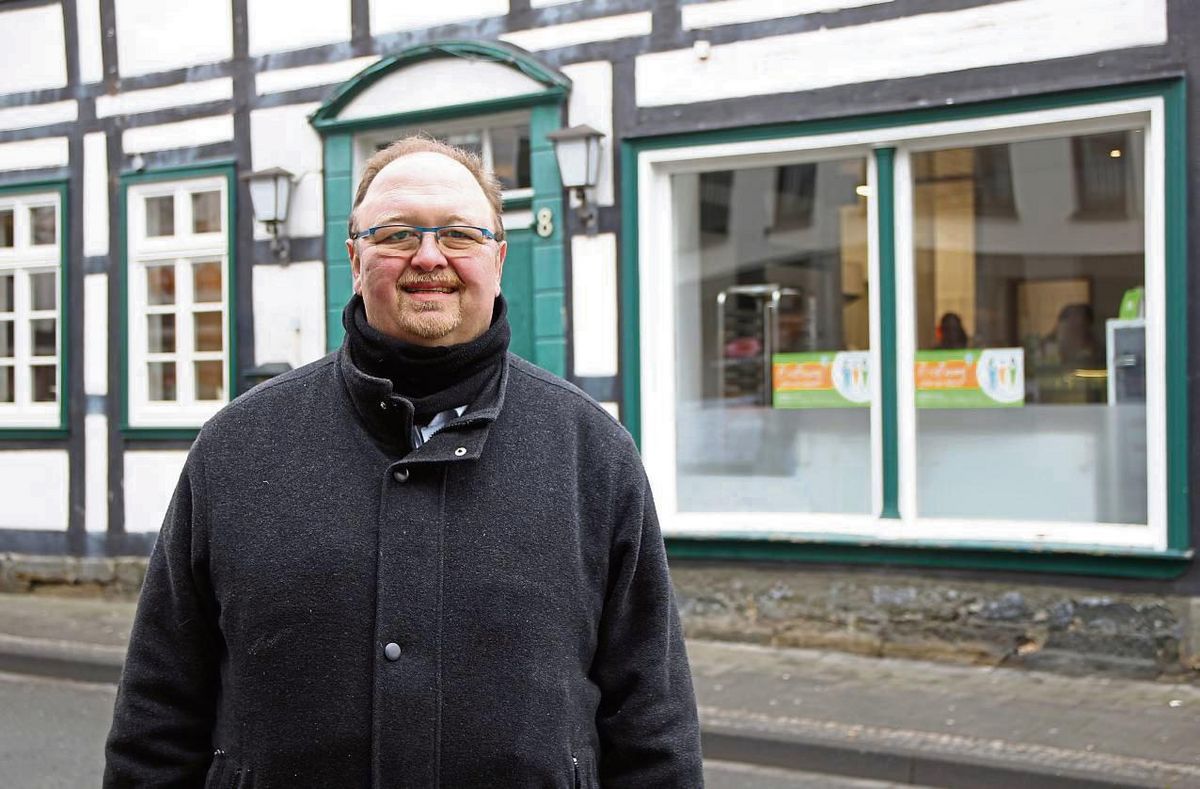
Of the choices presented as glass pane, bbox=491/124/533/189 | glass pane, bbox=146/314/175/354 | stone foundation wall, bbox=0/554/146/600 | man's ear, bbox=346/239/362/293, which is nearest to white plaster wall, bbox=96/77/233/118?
glass pane, bbox=146/314/175/354

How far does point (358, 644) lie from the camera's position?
2018mm

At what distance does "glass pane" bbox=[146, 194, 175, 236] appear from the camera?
10156 millimetres

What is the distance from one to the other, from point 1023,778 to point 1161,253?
113 inches

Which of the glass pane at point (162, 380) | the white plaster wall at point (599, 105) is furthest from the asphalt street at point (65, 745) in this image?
the white plaster wall at point (599, 105)

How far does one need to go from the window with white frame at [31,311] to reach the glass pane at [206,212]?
1312 millimetres

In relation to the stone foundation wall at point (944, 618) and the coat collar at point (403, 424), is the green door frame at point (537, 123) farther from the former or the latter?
the coat collar at point (403, 424)

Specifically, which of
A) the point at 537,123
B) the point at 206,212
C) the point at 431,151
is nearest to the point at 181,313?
the point at 206,212

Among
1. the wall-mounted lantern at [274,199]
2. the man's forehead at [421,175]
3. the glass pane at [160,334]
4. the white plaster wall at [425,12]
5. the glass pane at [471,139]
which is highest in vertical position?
the white plaster wall at [425,12]

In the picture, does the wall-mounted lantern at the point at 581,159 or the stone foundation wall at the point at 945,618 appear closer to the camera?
the stone foundation wall at the point at 945,618

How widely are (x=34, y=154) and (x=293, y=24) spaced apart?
260 centimetres

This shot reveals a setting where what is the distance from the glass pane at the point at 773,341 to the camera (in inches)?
316

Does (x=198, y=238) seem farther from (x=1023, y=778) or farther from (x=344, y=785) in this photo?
(x=344, y=785)

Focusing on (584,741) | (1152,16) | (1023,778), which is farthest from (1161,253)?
(584,741)

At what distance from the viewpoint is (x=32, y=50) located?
10.7 m
